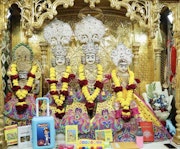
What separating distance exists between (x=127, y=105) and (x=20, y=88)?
100 centimetres

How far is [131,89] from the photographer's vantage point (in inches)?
93.4

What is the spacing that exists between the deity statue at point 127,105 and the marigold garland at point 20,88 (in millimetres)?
771

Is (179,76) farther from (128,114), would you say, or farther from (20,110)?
(20,110)

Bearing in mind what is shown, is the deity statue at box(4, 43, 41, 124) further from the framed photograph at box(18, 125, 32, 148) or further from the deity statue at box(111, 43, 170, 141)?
the deity statue at box(111, 43, 170, 141)

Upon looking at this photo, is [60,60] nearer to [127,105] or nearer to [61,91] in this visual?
[61,91]

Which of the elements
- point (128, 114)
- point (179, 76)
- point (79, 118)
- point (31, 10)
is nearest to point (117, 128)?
point (128, 114)

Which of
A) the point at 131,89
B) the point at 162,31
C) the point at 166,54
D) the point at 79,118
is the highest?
the point at 162,31

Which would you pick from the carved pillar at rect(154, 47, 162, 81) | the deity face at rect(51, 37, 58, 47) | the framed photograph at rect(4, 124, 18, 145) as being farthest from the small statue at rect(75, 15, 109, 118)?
the carved pillar at rect(154, 47, 162, 81)

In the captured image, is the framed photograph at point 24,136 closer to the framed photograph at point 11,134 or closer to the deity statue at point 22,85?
the framed photograph at point 11,134

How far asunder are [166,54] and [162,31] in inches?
11.2

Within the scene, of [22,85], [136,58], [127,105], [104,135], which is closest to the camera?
[104,135]

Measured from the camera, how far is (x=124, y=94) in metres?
2.39

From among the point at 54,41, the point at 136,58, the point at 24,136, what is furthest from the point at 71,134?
the point at 136,58

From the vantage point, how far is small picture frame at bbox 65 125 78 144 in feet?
7.08
